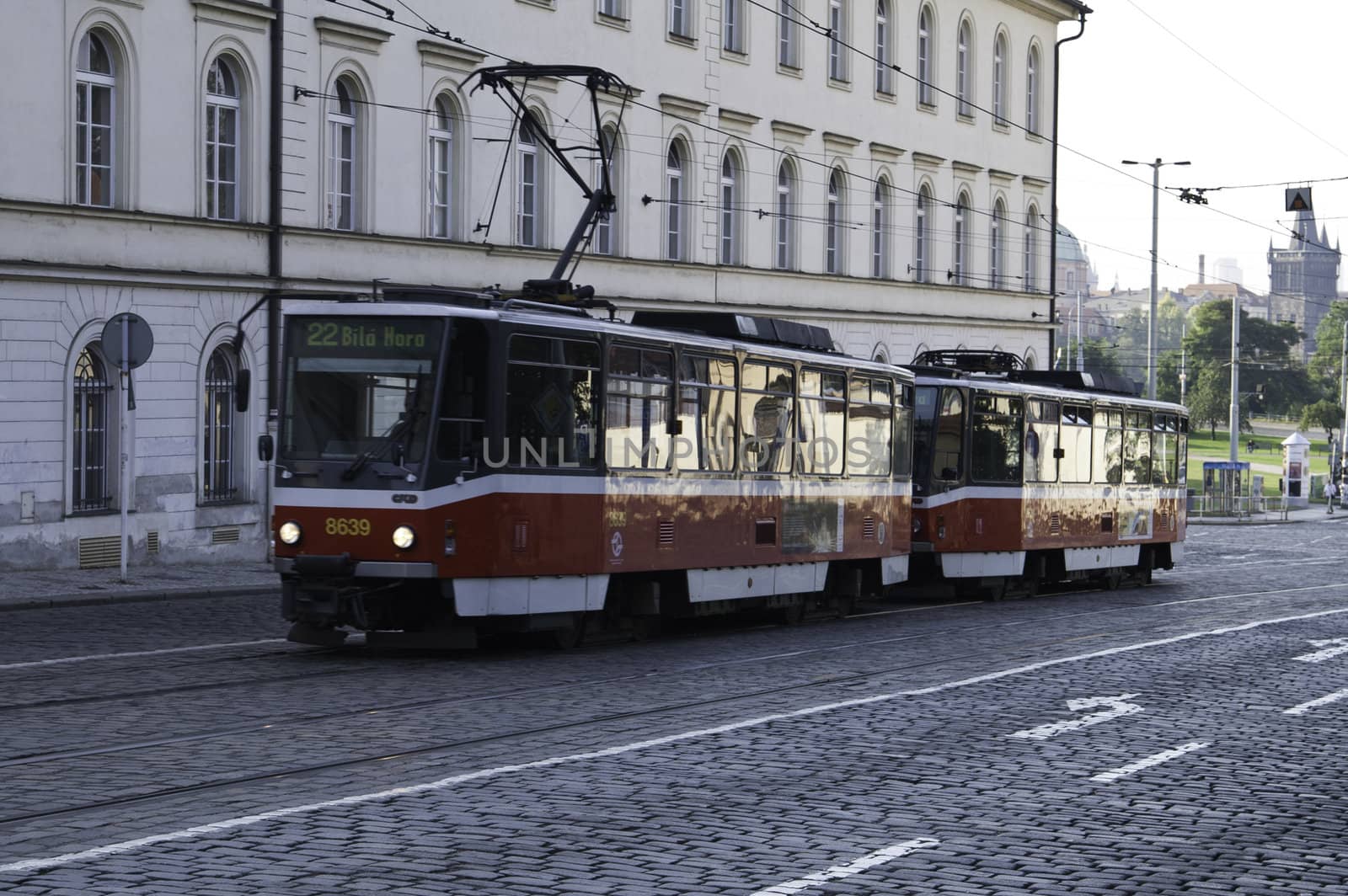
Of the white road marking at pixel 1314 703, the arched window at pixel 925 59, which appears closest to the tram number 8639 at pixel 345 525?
the white road marking at pixel 1314 703

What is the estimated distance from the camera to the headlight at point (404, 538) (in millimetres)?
16172

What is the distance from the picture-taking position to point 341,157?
31.4 meters

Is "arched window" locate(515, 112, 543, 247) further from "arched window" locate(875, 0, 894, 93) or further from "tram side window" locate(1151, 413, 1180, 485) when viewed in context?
"arched window" locate(875, 0, 894, 93)

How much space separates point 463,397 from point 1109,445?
17.8 meters

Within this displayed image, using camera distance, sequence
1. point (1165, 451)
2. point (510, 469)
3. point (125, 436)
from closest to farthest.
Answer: point (510, 469)
point (125, 436)
point (1165, 451)

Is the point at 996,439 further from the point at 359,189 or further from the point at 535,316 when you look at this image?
the point at 535,316

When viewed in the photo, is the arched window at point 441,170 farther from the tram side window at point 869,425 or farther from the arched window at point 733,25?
the tram side window at point 869,425

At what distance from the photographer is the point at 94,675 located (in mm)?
14773

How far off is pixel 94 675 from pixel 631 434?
5.72m

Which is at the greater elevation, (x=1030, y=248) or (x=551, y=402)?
(x=1030, y=248)

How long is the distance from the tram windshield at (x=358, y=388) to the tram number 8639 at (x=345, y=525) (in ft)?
1.22

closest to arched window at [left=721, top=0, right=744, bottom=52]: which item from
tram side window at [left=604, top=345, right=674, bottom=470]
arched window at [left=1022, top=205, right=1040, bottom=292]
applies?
arched window at [left=1022, top=205, right=1040, bottom=292]

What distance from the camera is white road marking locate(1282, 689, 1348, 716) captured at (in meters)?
14.8

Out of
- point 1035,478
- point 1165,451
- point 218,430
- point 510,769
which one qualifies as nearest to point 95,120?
point 218,430
